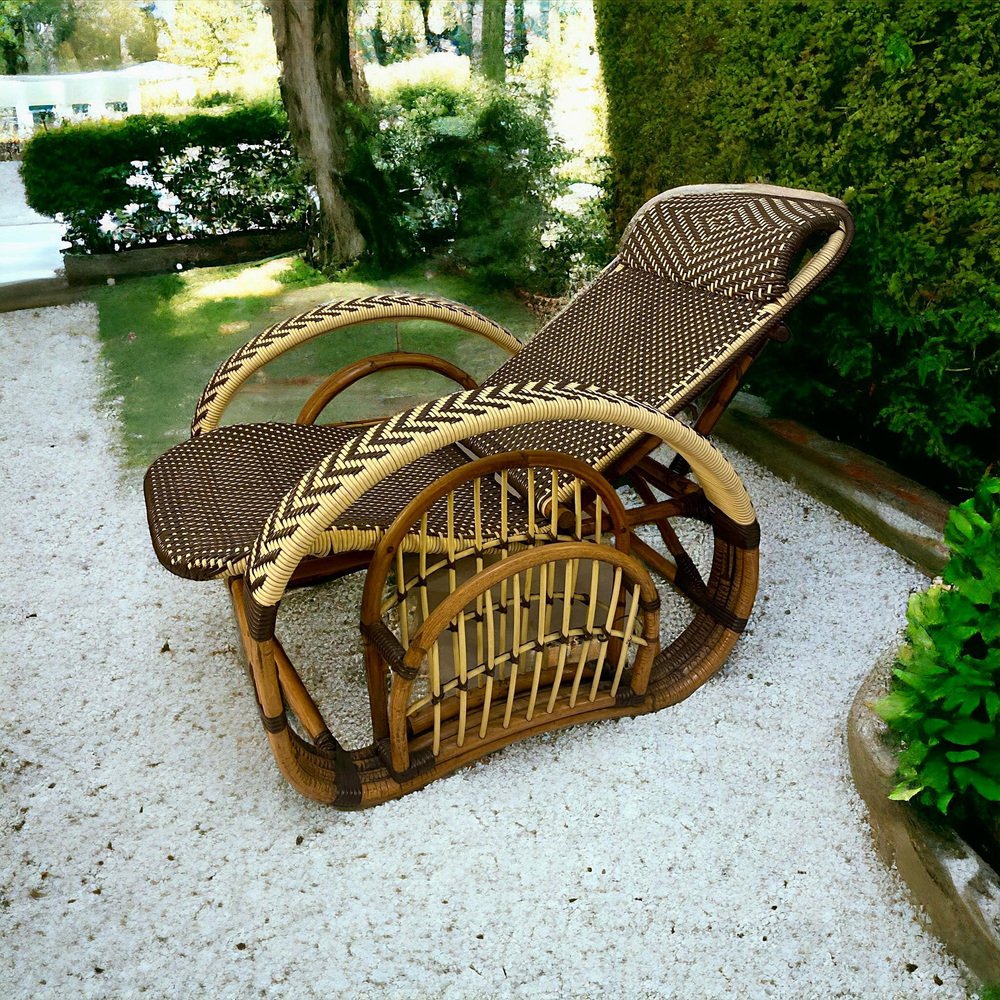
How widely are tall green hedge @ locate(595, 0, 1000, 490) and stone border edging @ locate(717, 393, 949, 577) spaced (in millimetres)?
123

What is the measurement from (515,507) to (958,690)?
3.61ft

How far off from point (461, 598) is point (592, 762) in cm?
61

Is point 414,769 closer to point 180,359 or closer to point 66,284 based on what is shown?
point 180,359

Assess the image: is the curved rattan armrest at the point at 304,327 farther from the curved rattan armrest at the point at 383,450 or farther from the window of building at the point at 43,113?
the window of building at the point at 43,113

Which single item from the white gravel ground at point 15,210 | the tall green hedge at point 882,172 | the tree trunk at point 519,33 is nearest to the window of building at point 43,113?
the white gravel ground at point 15,210

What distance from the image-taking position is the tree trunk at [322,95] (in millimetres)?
6129

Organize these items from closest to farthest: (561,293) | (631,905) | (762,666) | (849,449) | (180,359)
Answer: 1. (631,905)
2. (762,666)
3. (849,449)
4. (180,359)
5. (561,293)

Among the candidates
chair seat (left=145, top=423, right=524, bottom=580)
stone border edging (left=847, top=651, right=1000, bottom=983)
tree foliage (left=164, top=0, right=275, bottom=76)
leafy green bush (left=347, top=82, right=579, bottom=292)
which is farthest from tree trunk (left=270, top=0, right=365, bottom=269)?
stone border edging (left=847, top=651, right=1000, bottom=983)

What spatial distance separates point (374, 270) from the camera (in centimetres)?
645

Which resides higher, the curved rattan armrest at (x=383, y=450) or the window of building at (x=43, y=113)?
the curved rattan armrest at (x=383, y=450)

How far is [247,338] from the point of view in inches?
211

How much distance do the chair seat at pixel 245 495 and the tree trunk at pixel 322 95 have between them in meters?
4.08

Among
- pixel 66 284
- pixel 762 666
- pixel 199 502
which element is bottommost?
pixel 66 284

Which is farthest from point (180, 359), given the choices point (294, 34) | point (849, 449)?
point (849, 449)
